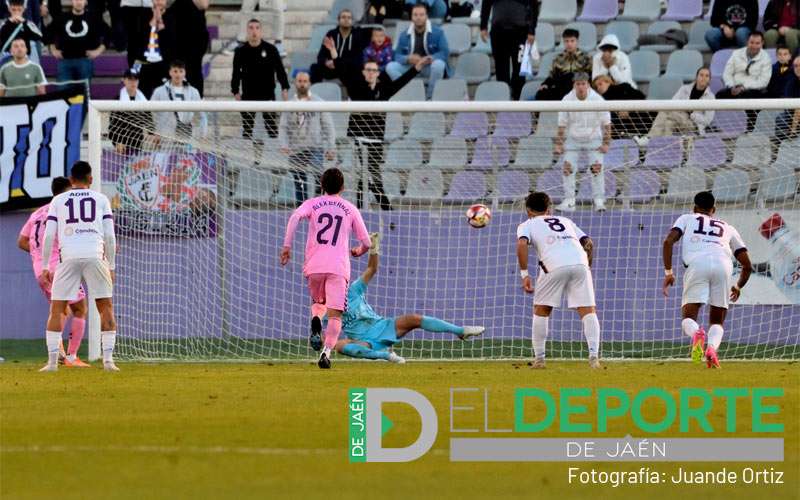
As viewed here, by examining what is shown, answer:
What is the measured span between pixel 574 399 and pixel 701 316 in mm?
8287

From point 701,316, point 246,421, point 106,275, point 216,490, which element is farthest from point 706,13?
point 216,490

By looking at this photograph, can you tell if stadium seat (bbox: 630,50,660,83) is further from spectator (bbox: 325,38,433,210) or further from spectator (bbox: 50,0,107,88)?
spectator (bbox: 50,0,107,88)

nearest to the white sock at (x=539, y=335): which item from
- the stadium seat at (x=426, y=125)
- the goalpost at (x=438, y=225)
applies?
the goalpost at (x=438, y=225)

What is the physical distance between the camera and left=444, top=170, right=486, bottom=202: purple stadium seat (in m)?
18.3

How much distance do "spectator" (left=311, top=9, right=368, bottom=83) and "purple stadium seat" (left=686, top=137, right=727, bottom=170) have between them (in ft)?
17.9

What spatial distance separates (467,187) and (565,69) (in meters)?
2.72

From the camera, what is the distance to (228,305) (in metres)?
18.4

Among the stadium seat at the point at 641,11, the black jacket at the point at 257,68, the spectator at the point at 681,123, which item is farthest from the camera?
the stadium seat at the point at 641,11

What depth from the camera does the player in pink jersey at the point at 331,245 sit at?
1394 centimetres

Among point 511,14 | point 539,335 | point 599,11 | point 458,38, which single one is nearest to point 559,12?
point 599,11

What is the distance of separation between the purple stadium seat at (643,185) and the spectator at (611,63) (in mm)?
2489

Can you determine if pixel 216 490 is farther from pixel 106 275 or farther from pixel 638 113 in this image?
pixel 638 113

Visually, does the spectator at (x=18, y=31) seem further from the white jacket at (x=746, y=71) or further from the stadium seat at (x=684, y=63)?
the white jacket at (x=746, y=71)

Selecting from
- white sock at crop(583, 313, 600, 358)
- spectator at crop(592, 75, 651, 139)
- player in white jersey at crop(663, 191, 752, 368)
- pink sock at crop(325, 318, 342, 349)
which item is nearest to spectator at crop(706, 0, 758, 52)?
spectator at crop(592, 75, 651, 139)
